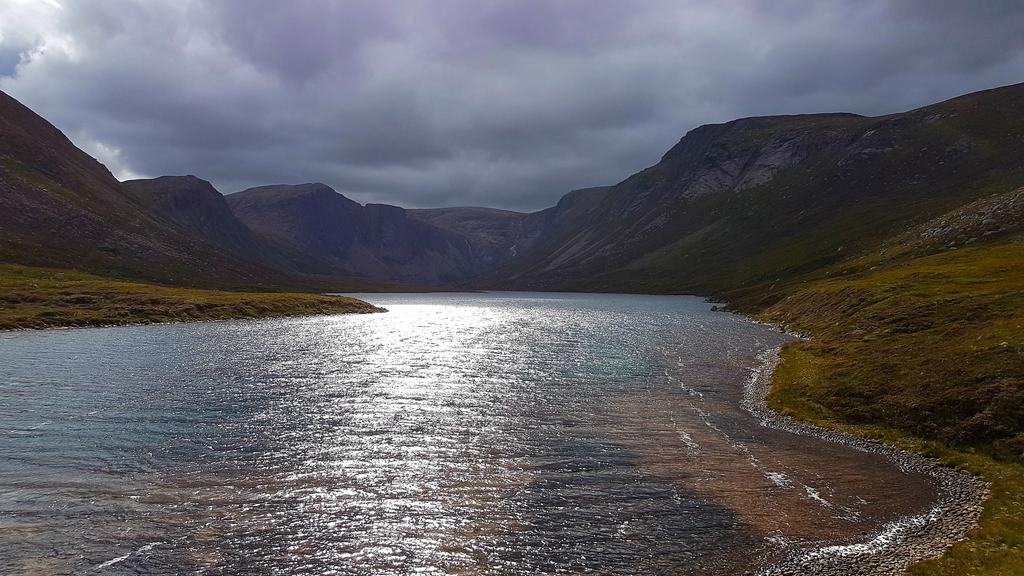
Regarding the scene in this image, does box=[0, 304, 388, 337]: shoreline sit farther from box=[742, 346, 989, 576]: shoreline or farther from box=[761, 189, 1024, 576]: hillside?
box=[761, 189, 1024, 576]: hillside

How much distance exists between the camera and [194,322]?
113 m

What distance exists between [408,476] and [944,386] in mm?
33700

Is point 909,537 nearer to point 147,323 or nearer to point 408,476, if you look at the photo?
point 408,476

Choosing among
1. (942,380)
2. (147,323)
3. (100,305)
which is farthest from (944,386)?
(100,305)

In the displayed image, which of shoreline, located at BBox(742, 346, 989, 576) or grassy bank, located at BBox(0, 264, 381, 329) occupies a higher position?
grassy bank, located at BBox(0, 264, 381, 329)

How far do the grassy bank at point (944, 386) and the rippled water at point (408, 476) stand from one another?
350 cm

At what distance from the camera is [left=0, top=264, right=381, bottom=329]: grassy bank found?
95875 mm

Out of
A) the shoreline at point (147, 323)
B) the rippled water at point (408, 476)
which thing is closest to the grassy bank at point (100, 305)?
the shoreline at point (147, 323)

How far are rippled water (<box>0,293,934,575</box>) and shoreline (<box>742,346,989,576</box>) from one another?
0.84 m

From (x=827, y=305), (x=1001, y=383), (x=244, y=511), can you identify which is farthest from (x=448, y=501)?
(x=827, y=305)

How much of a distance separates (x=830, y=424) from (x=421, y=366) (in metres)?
41.2

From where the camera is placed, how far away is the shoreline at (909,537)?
1911 cm

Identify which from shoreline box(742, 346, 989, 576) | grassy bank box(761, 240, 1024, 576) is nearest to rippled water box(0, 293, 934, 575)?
shoreline box(742, 346, 989, 576)

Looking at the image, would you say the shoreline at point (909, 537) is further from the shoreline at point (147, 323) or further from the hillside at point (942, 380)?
the shoreline at point (147, 323)
